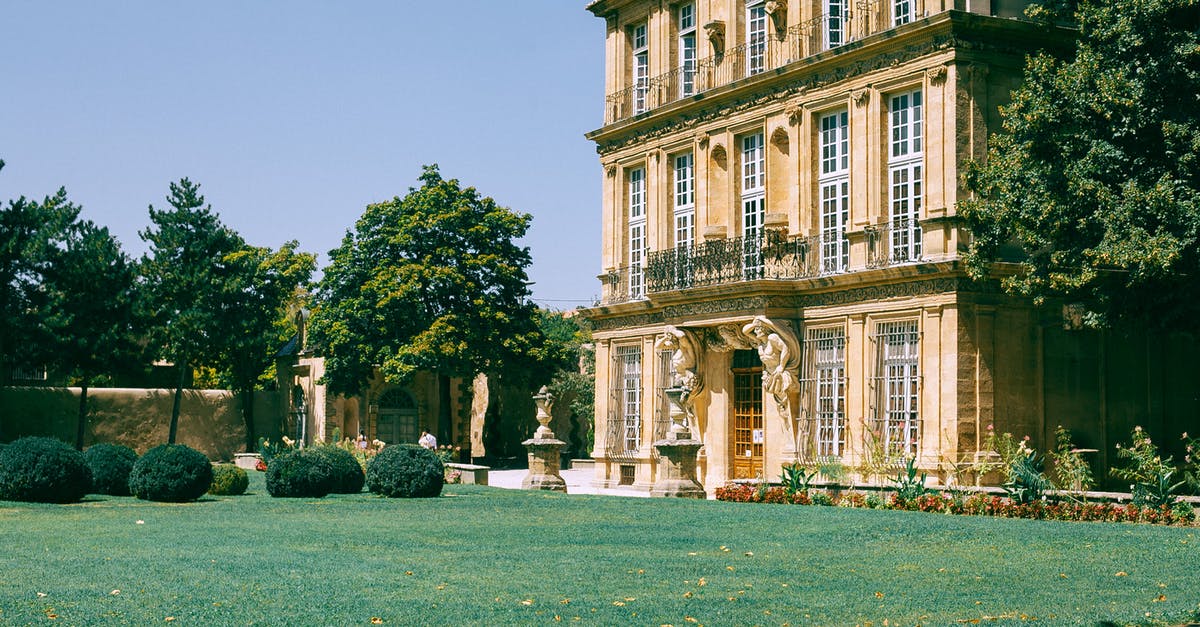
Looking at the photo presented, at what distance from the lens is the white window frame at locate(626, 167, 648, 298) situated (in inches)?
1396

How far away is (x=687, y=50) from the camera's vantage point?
113 feet

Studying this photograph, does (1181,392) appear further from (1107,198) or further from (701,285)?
(701,285)

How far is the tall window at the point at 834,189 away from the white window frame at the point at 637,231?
6629 mm

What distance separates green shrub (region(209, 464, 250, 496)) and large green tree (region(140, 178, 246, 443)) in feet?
84.9

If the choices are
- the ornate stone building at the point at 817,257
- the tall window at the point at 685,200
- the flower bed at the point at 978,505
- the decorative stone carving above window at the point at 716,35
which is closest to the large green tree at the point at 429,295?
the ornate stone building at the point at 817,257

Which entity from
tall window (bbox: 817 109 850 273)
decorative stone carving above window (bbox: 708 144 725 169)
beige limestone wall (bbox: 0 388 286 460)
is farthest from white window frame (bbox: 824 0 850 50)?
beige limestone wall (bbox: 0 388 286 460)

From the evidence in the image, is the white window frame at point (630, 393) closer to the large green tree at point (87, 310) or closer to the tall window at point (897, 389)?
the tall window at point (897, 389)

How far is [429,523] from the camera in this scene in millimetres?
20016

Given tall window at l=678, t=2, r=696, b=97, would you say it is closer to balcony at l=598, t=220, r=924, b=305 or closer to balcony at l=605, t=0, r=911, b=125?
balcony at l=605, t=0, r=911, b=125

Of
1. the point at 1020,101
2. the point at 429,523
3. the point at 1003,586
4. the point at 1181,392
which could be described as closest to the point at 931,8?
the point at 1020,101

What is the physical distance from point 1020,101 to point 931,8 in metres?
3.93

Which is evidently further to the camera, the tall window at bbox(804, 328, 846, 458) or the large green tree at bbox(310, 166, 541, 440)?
the large green tree at bbox(310, 166, 541, 440)

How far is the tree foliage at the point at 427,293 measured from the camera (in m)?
49.3

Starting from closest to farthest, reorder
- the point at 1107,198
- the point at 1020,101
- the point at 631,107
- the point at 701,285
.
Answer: the point at 1107,198 → the point at 1020,101 → the point at 701,285 → the point at 631,107
